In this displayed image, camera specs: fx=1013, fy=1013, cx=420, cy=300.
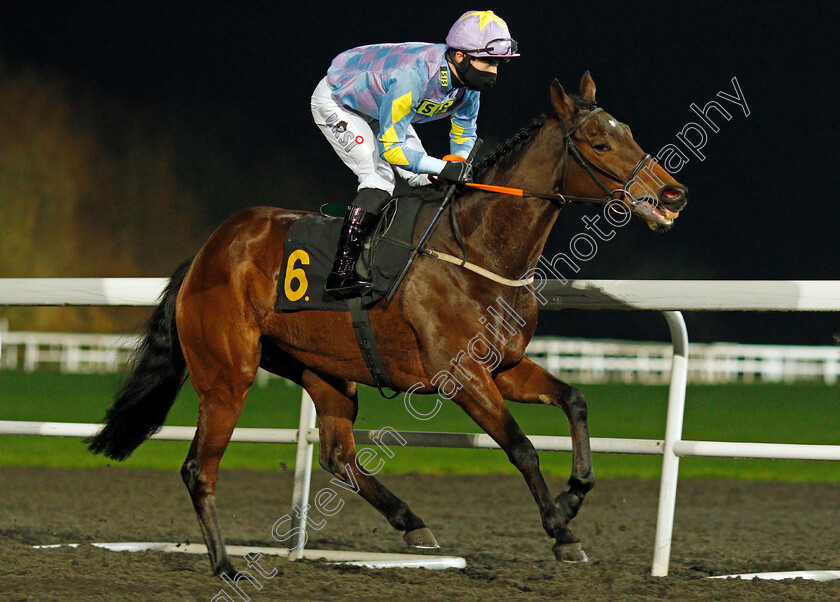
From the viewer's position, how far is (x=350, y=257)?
12.3ft

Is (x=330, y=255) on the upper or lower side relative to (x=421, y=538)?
upper

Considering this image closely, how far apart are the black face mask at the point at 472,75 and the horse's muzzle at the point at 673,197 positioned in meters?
0.77

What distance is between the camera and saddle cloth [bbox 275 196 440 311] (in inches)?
146

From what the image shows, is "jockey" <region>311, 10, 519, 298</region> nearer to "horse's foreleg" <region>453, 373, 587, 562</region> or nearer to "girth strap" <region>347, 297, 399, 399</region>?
"girth strap" <region>347, 297, 399, 399</region>

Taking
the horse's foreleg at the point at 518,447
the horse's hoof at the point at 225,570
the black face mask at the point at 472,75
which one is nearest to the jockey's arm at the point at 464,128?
the black face mask at the point at 472,75

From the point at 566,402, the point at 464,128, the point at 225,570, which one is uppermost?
the point at 464,128

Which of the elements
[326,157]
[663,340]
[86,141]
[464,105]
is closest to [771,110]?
[663,340]

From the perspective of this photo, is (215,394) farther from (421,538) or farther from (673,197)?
(673,197)

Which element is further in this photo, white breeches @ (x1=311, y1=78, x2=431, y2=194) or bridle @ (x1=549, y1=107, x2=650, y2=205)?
white breeches @ (x1=311, y1=78, x2=431, y2=194)

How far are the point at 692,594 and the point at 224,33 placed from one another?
2511 cm

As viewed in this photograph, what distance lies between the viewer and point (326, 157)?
26625mm

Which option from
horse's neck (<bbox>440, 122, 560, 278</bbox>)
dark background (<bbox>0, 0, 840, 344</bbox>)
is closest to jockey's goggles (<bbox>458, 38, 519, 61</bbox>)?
horse's neck (<bbox>440, 122, 560, 278</bbox>)

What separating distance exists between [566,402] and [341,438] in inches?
40.3

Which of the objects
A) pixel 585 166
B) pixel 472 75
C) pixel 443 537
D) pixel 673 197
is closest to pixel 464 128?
pixel 472 75
